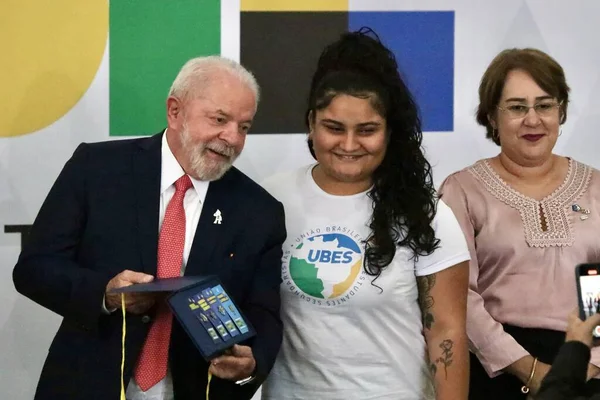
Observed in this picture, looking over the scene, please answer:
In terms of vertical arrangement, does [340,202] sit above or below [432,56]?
below

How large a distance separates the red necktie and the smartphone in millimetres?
1020

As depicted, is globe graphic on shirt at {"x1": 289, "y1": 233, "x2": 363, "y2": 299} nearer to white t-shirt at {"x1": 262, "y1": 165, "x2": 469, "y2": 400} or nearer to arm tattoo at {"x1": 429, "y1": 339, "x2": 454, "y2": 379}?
white t-shirt at {"x1": 262, "y1": 165, "x2": 469, "y2": 400}

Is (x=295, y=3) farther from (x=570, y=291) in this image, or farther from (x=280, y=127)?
(x=570, y=291)

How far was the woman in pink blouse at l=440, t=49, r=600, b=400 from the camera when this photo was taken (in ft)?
9.14

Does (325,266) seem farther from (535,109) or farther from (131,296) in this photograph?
(535,109)

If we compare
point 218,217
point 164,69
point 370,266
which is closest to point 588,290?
point 370,266

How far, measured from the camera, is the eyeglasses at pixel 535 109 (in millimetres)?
2861

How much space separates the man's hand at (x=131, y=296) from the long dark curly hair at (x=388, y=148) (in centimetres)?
61

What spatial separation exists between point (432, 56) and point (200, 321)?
166 centimetres

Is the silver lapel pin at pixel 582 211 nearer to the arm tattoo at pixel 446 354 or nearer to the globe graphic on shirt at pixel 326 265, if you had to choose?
the arm tattoo at pixel 446 354

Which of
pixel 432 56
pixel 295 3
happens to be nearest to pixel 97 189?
pixel 295 3

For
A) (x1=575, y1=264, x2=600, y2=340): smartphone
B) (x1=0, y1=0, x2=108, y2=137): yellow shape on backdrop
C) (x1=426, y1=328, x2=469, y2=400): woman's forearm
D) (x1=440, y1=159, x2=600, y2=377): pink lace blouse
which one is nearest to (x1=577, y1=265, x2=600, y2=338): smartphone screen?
(x1=575, y1=264, x2=600, y2=340): smartphone

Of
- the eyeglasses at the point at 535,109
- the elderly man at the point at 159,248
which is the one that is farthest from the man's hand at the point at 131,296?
the eyeglasses at the point at 535,109

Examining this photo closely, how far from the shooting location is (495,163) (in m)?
2.98
